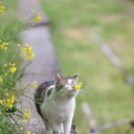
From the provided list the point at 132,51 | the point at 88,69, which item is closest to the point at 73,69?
the point at 88,69

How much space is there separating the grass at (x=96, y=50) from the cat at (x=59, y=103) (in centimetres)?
18

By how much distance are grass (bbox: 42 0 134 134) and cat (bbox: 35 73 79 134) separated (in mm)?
180

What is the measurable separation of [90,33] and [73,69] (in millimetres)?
2739

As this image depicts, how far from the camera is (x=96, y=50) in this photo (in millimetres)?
8414

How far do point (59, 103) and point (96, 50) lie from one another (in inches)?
225

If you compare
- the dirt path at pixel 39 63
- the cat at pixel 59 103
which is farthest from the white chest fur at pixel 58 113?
the dirt path at pixel 39 63

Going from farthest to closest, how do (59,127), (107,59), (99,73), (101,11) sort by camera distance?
1. (101,11)
2. (107,59)
3. (99,73)
4. (59,127)

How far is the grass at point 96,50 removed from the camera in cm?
571

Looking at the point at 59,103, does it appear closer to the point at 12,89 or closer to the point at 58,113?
the point at 58,113

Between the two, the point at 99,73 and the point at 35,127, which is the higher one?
the point at 35,127

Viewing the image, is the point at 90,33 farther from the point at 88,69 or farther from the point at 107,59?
the point at 88,69

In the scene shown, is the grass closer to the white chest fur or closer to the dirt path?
the white chest fur

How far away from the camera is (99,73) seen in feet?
23.3

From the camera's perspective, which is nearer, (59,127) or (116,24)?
(59,127)
